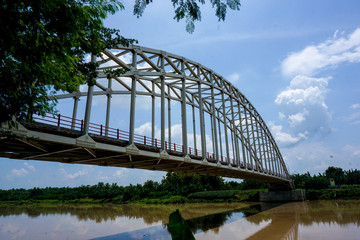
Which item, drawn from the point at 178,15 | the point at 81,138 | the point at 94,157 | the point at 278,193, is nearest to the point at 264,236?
the point at 94,157

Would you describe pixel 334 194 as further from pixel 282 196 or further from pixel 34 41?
pixel 34 41

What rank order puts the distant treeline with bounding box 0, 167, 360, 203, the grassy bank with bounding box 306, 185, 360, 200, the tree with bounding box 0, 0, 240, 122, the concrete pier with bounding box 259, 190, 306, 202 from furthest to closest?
the distant treeline with bounding box 0, 167, 360, 203
the concrete pier with bounding box 259, 190, 306, 202
the grassy bank with bounding box 306, 185, 360, 200
the tree with bounding box 0, 0, 240, 122

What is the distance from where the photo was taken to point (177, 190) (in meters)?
52.6

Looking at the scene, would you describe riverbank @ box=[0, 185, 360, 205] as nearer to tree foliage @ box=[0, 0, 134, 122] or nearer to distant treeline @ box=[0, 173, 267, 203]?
distant treeline @ box=[0, 173, 267, 203]

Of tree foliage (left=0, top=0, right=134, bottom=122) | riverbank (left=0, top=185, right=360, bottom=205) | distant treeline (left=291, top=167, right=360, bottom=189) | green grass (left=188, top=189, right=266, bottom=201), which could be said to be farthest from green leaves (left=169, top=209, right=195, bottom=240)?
distant treeline (left=291, top=167, right=360, bottom=189)

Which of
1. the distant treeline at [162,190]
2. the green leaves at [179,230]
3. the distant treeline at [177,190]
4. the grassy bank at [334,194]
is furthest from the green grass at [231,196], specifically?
the green leaves at [179,230]

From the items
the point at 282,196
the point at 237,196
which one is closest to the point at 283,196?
the point at 282,196

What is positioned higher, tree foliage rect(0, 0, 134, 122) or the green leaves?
tree foliage rect(0, 0, 134, 122)

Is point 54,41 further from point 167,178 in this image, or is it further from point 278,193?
point 167,178

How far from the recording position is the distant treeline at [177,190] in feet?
159

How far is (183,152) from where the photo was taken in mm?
16938

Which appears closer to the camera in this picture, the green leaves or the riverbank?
the green leaves

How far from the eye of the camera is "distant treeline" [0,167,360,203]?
159 ft

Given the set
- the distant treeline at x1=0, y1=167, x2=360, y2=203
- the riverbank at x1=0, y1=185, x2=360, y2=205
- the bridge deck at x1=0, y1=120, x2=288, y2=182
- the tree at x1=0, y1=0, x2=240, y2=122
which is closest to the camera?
the tree at x1=0, y1=0, x2=240, y2=122
